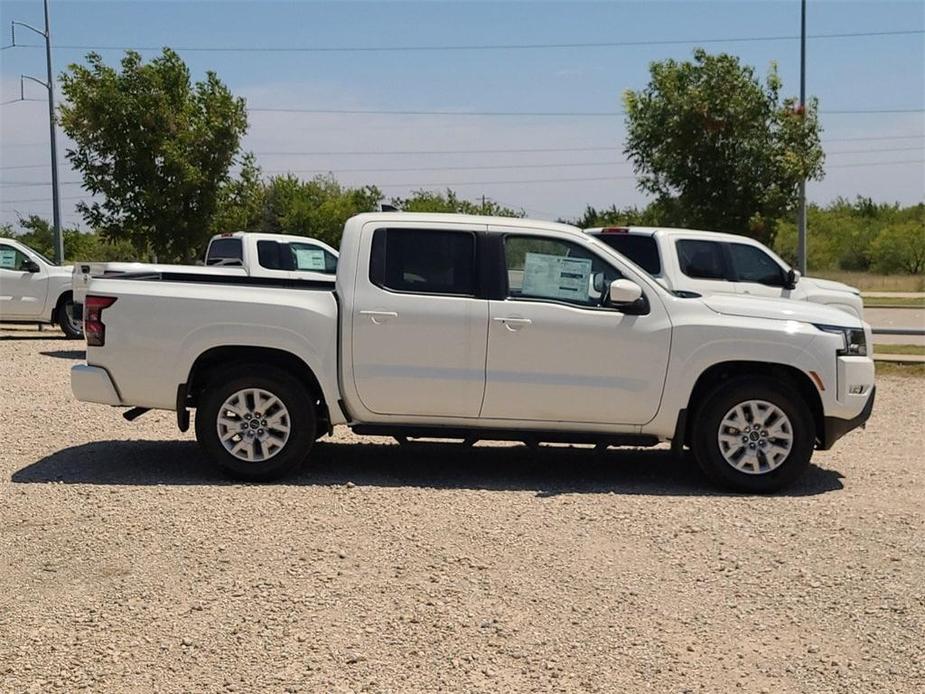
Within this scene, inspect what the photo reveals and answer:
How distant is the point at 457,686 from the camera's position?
429 cm

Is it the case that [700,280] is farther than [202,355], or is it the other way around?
[700,280]

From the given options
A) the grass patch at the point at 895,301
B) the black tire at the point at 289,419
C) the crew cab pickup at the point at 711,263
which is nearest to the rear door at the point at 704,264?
the crew cab pickup at the point at 711,263

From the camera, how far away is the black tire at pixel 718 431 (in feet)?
25.0

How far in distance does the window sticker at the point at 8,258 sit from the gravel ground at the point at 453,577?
11647mm

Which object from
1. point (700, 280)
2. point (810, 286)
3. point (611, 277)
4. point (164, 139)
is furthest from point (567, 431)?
point (164, 139)

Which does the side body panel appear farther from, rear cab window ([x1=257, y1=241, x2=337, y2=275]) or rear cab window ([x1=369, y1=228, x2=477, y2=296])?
rear cab window ([x1=257, y1=241, x2=337, y2=275])

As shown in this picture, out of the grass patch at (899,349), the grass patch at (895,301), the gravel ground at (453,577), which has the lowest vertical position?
the gravel ground at (453,577)

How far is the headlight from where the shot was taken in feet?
25.6

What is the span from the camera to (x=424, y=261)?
25.7 ft

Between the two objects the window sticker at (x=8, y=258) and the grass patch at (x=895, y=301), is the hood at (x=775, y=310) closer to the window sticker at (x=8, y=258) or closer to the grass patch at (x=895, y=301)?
the window sticker at (x=8, y=258)

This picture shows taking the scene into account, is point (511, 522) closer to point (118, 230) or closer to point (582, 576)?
point (582, 576)

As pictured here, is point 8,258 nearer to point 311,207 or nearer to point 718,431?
point 718,431

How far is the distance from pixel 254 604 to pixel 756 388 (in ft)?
13.4

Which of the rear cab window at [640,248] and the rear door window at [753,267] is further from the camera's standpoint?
the rear door window at [753,267]
